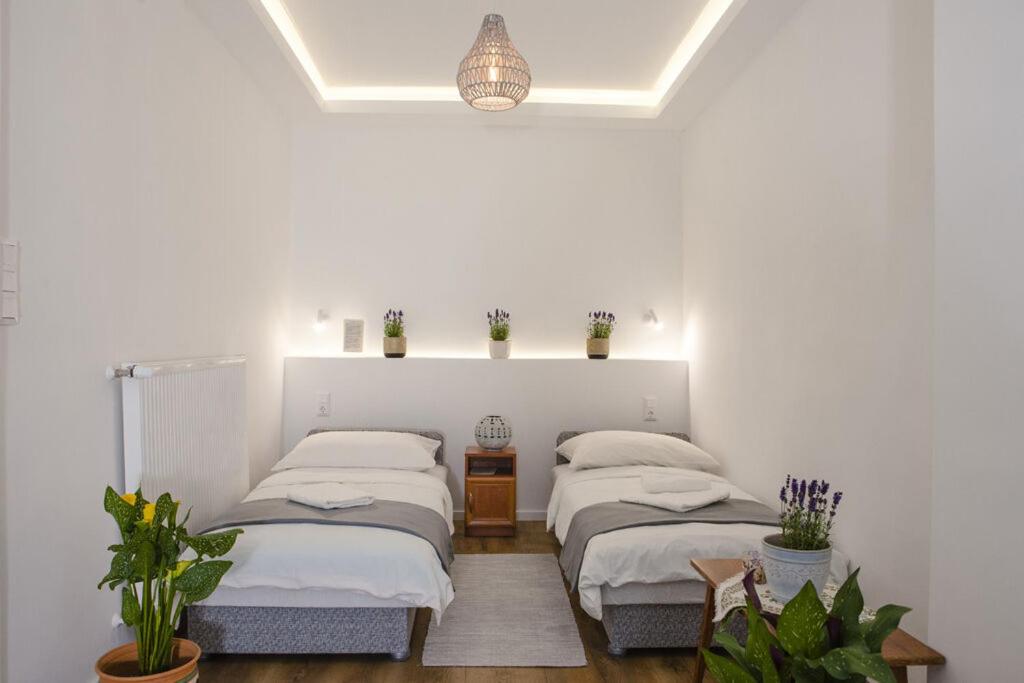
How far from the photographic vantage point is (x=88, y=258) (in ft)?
7.47

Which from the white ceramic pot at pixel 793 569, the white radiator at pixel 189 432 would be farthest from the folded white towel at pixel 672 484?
the white radiator at pixel 189 432

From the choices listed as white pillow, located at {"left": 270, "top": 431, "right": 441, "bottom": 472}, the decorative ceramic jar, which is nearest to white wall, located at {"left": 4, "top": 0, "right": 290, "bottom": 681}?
white pillow, located at {"left": 270, "top": 431, "right": 441, "bottom": 472}

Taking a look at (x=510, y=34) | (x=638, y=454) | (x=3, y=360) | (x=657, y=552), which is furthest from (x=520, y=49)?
(x=3, y=360)

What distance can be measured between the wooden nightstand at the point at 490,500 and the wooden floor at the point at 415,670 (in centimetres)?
137

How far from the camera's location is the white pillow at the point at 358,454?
3.78 metres

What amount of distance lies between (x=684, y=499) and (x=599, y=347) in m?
1.63

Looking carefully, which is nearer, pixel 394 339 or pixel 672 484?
pixel 672 484

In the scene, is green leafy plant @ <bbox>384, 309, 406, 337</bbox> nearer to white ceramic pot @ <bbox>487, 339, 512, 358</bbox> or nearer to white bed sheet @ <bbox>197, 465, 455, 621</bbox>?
white ceramic pot @ <bbox>487, 339, 512, 358</bbox>

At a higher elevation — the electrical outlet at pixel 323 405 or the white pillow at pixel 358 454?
the electrical outlet at pixel 323 405

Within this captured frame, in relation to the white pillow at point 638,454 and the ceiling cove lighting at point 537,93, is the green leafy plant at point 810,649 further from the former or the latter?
the ceiling cove lighting at point 537,93

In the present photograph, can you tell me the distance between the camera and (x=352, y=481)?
11.3ft

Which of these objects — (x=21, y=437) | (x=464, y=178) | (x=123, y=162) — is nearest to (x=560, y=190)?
(x=464, y=178)

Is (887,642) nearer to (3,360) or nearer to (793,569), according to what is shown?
(793,569)

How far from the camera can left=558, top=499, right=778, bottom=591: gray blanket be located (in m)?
2.84
